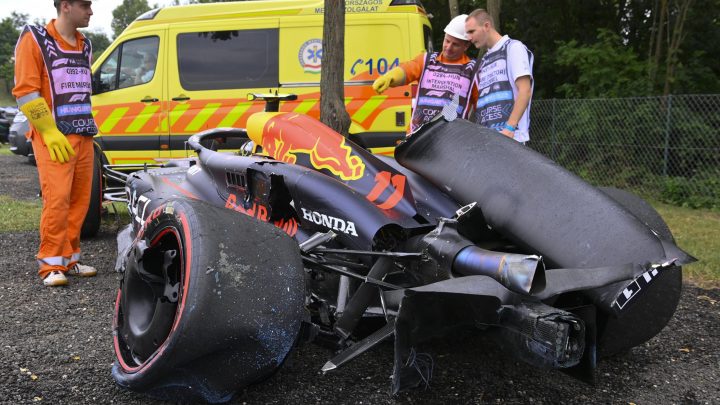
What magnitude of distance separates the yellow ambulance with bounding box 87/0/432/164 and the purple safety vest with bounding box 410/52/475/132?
307cm

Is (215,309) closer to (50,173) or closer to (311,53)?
(50,173)

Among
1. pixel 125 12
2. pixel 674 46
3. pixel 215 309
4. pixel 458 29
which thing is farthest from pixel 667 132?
pixel 125 12

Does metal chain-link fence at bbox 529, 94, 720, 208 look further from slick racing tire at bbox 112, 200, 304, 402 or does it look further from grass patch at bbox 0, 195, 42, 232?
slick racing tire at bbox 112, 200, 304, 402

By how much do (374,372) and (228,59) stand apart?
20.0 ft

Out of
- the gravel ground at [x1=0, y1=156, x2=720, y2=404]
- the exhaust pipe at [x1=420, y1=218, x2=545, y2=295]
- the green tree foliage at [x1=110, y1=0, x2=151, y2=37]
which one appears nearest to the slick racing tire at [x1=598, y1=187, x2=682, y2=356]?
the gravel ground at [x1=0, y1=156, x2=720, y2=404]

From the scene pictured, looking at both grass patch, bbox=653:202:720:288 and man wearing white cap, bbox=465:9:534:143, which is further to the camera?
grass patch, bbox=653:202:720:288

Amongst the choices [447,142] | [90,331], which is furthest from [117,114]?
[447,142]

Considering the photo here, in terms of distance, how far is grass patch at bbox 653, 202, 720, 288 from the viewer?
464cm

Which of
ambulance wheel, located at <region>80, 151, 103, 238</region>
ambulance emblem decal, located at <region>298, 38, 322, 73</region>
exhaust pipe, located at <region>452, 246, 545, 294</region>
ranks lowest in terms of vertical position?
ambulance wheel, located at <region>80, 151, 103, 238</region>

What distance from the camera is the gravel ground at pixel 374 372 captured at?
2527mm

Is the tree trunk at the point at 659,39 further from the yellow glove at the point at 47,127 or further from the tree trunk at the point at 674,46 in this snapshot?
the yellow glove at the point at 47,127

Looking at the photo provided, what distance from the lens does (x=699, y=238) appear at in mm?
6223

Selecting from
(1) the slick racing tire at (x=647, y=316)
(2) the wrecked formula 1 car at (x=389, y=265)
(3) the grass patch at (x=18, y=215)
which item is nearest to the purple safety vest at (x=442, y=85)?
(2) the wrecked formula 1 car at (x=389, y=265)

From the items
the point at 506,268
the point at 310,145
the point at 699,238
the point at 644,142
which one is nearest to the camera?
the point at 506,268
